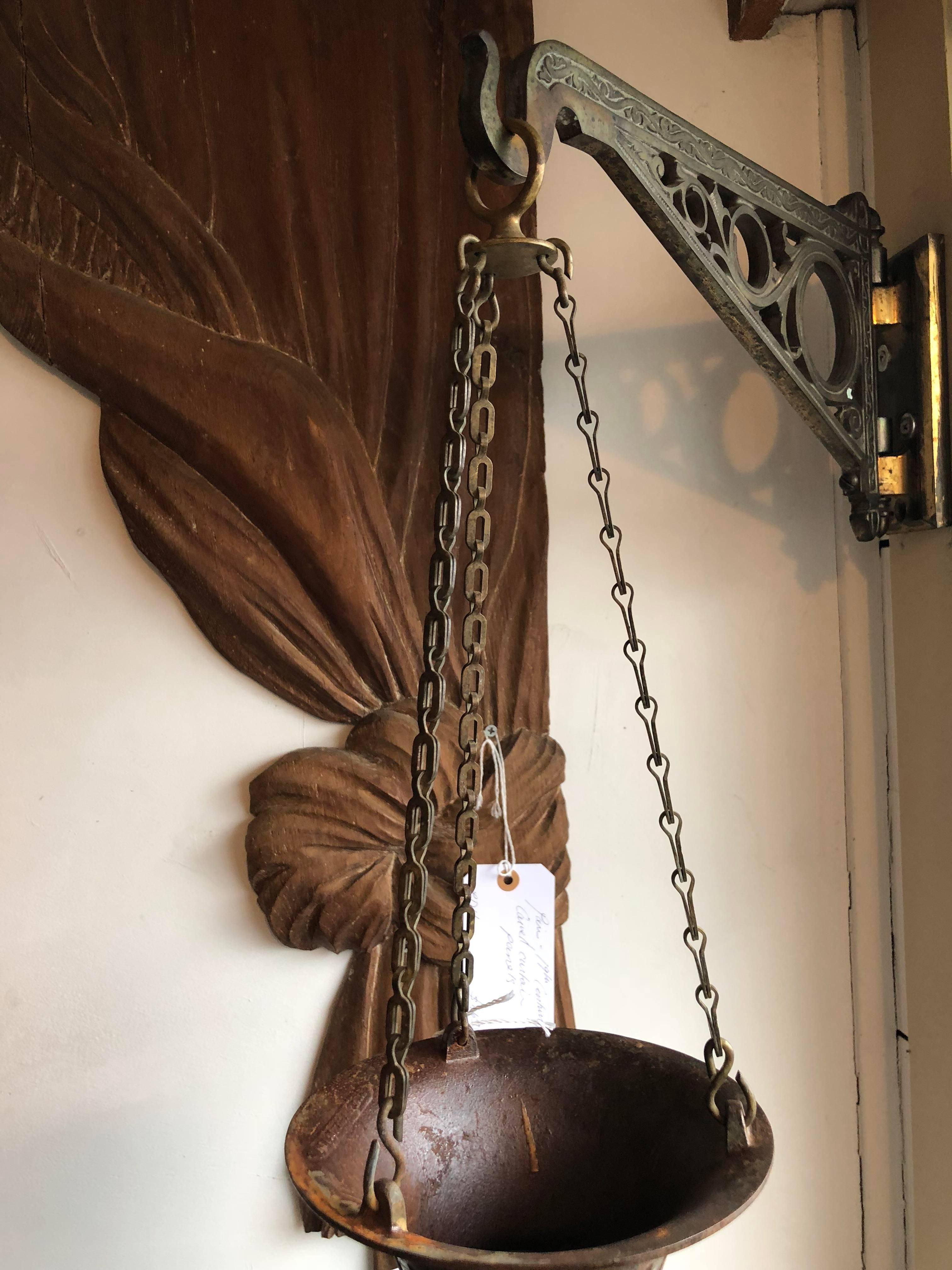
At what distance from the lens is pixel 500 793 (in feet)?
3.20

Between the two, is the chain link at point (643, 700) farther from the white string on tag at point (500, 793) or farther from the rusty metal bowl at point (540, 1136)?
the white string on tag at point (500, 793)

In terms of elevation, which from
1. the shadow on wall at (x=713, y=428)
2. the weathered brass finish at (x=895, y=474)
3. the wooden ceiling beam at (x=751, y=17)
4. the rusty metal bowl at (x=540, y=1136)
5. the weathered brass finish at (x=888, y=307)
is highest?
the wooden ceiling beam at (x=751, y=17)

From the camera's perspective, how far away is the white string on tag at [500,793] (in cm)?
97

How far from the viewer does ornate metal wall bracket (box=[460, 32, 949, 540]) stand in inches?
28.9

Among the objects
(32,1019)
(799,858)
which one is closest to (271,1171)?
(32,1019)

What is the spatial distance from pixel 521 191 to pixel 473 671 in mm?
349

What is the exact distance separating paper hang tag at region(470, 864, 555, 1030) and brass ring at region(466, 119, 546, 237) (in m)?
0.60

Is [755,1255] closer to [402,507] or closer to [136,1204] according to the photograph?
[136,1204]

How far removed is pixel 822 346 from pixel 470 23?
534 mm

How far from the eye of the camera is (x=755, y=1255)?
1037mm

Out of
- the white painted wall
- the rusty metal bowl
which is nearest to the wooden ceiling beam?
the white painted wall

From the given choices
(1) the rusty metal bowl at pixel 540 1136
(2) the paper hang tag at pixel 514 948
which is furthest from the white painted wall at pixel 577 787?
(1) the rusty metal bowl at pixel 540 1136

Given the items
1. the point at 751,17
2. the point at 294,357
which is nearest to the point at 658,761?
the point at 294,357

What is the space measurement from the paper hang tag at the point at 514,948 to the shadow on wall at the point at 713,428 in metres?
0.42
